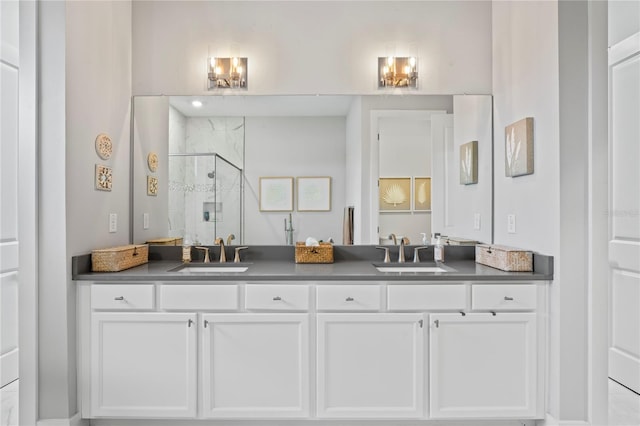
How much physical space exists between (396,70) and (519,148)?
925mm

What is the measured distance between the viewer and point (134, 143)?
107 inches

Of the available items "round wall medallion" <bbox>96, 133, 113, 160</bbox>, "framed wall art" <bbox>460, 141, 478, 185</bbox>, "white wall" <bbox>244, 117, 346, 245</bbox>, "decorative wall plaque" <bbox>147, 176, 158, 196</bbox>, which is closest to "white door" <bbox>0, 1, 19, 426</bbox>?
"round wall medallion" <bbox>96, 133, 113, 160</bbox>

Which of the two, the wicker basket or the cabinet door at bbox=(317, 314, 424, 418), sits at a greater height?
the wicker basket

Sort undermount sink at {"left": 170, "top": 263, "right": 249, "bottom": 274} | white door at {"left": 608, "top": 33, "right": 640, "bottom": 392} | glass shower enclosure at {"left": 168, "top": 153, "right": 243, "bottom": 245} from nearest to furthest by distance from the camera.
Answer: white door at {"left": 608, "top": 33, "right": 640, "bottom": 392} → undermount sink at {"left": 170, "top": 263, "right": 249, "bottom": 274} → glass shower enclosure at {"left": 168, "top": 153, "right": 243, "bottom": 245}

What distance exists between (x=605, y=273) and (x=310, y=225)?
164 cm

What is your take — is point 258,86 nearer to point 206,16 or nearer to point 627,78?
point 206,16

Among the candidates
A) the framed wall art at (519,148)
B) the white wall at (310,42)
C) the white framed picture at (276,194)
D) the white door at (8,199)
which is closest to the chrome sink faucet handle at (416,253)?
the framed wall art at (519,148)

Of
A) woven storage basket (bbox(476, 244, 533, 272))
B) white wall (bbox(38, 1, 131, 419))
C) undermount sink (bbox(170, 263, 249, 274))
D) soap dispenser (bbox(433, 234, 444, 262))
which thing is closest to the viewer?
white wall (bbox(38, 1, 131, 419))

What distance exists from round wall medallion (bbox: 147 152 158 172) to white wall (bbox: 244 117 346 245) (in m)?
0.60

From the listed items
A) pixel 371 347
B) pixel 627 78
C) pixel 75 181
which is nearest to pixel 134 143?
pixel 75 181

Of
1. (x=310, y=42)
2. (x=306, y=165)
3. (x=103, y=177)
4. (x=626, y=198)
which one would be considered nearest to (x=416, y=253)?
(x=306, y=165)

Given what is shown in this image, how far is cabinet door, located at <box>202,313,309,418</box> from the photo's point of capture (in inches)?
81.8

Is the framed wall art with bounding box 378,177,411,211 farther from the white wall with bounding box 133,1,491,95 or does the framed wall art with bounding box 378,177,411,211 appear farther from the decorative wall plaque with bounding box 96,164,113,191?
the decorative wall plaque with bounding box 96,164,113,191

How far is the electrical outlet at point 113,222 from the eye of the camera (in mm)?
2455
